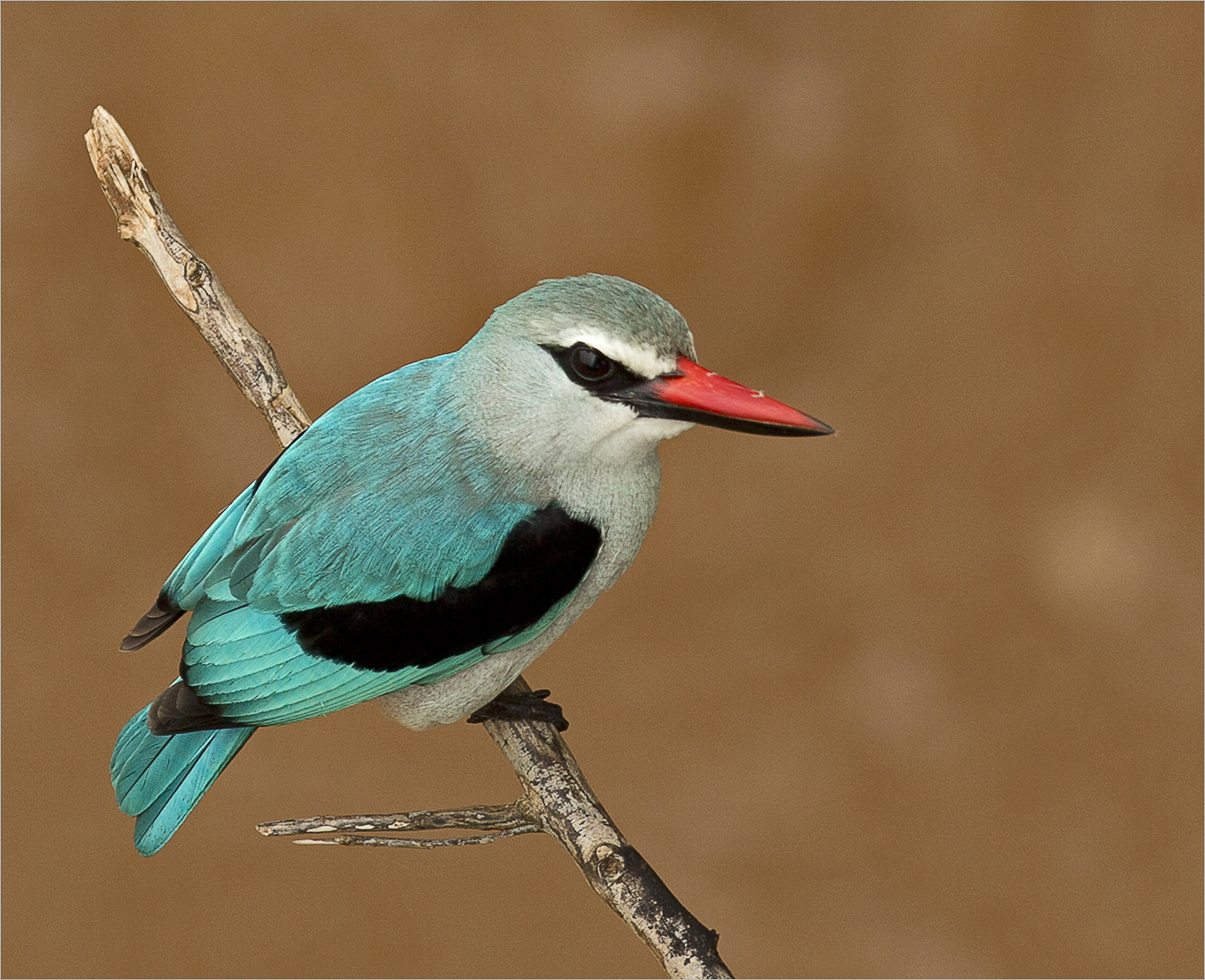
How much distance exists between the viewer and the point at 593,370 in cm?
197

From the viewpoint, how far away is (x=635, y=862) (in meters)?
2.11

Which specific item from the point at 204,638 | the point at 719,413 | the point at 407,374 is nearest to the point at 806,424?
the point at 719,413

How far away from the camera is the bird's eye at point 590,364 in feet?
6.40

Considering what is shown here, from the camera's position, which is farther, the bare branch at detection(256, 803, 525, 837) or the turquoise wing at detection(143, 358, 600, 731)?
the bare branch at detection(256, 803, 525, 837)

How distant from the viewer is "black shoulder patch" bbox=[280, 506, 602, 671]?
81.9 inches

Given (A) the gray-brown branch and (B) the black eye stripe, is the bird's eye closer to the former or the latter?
(B) the black eye stripe

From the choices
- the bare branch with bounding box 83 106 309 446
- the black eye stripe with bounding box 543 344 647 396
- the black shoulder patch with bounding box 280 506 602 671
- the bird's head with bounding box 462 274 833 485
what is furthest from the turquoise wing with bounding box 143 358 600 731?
the bare branch with bounding box 83 106 309 446

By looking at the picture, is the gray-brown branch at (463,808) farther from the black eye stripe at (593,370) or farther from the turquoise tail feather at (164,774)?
the black eye stripe at (593,370)

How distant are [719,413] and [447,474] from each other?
1.49ft

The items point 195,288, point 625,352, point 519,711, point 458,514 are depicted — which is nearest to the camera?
point 625,352

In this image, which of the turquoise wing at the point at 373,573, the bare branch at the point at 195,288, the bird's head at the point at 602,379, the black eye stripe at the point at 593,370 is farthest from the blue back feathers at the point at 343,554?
the bare branch at the point at 195,288

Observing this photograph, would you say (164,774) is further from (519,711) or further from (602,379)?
(602,379)

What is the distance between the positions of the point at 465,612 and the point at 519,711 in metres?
0.43

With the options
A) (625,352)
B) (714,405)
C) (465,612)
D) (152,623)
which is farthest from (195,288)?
(714,405)
